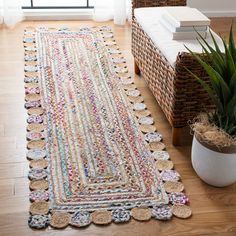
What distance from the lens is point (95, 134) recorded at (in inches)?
83.7

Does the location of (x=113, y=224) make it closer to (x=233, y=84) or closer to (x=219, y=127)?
(x=219, y=127)

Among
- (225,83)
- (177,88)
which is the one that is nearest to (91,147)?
(177,88)

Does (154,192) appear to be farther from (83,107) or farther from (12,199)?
(83,107)

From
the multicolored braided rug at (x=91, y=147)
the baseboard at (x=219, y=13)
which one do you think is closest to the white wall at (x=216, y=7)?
the baseboard at (x=219, y=13)

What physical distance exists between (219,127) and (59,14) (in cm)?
226

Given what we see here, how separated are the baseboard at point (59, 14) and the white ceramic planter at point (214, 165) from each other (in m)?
2.15

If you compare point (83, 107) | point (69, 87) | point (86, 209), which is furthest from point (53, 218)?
point (69, 87)

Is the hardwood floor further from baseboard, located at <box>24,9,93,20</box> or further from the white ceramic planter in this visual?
baseboard, located at <box>24,9,93,20</box>

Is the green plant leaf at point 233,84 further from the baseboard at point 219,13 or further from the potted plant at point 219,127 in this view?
the baseboard at point 219,13

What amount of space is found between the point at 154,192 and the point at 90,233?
0.34 metres

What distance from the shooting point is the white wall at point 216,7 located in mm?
3752

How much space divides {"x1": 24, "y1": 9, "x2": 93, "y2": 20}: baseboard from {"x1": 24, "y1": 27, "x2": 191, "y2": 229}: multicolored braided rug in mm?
704

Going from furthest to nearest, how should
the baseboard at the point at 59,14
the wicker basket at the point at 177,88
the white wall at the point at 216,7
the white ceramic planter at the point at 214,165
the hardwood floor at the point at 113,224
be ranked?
the white wall at the point at 216,7, the baseboard at the point at 59,14, the wicker basket at the point at 177,88, the white ceramic planter at the point at 214,165, the hardwood floor at the point at 113,224

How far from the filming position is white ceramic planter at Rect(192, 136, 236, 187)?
5.63 ft
